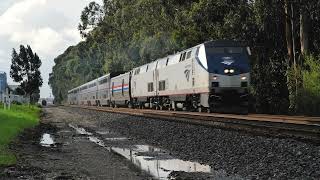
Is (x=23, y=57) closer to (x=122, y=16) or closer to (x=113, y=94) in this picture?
(x=122, y=16)

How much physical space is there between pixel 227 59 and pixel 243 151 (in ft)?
43.5

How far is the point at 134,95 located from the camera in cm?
4466

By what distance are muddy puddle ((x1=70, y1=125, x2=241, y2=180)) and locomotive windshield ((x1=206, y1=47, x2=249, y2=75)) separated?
373 inches

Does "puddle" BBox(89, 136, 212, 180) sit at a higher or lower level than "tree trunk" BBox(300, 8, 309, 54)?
lower

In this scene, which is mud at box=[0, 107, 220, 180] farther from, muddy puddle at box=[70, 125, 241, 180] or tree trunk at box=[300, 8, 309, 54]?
tree trunk at box=[300, 8, 309, 54]

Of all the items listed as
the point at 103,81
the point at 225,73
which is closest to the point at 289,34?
the point at 225,73

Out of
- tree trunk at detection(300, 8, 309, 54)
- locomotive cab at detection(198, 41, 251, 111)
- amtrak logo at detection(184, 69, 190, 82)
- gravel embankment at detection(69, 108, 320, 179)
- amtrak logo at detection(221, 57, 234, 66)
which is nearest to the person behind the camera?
gravel embankment at detection(69, 108, 320, 179)

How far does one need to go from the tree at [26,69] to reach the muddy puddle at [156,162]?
55502 millimetres

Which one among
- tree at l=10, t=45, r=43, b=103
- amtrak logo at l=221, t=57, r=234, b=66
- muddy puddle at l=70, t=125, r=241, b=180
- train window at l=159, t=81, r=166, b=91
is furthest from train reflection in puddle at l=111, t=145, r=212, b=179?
tree at l=10, t=45, r=43, b=103

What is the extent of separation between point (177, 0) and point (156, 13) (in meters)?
15.6

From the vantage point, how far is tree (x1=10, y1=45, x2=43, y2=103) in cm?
6975

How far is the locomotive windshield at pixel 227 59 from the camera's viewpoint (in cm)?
2494

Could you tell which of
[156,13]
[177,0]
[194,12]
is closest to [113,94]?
[156,13]

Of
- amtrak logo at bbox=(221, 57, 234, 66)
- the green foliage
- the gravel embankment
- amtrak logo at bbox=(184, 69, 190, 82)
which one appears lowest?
the gravel embankment
